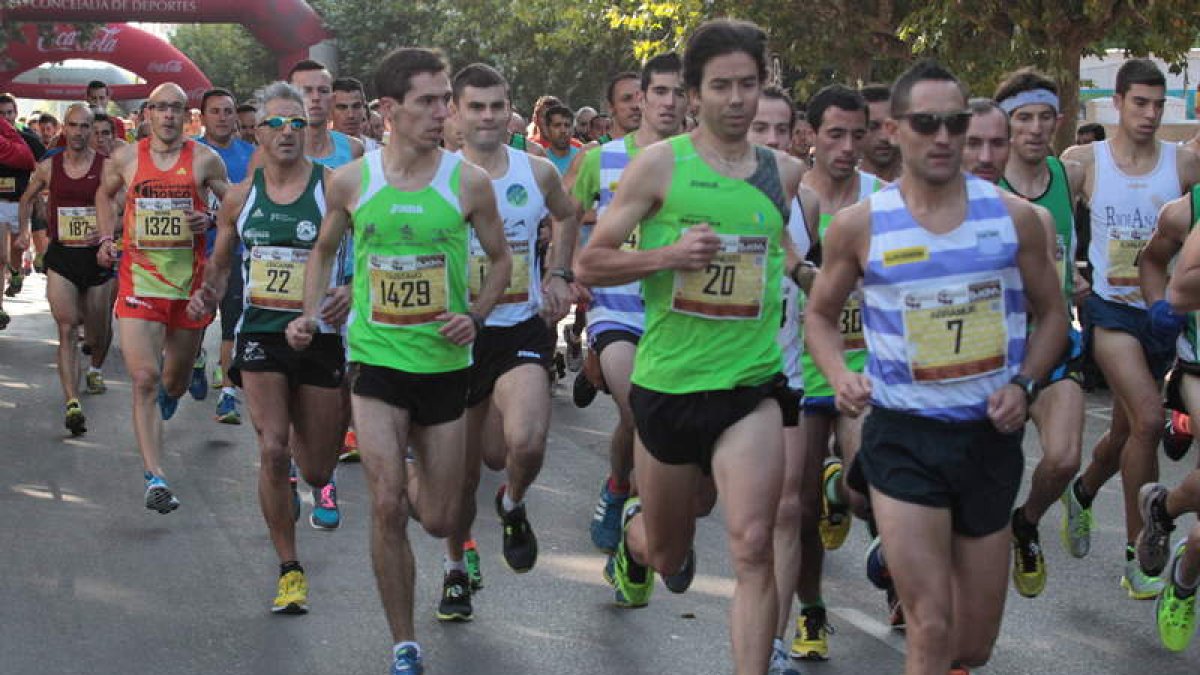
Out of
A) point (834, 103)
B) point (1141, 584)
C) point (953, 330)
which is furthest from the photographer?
point (1141, 584)

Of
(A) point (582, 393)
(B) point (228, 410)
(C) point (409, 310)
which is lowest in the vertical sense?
(B) point (228, 410)

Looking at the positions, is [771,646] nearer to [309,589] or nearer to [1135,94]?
[309,589]

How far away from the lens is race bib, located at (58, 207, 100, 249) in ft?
43.0

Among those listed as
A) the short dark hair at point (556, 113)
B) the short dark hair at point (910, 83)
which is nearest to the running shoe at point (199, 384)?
the short dark hair at point (556, 113)

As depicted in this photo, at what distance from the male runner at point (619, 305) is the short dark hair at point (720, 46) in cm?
137

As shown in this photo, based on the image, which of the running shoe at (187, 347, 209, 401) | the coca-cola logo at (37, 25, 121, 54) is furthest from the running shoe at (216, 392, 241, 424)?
the coca-cola logo at (37, 25, 121, 54)

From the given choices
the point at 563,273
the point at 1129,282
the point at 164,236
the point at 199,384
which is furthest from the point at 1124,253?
the point at 199,384

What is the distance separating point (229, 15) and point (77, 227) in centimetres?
2789

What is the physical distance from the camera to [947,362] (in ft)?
17.4

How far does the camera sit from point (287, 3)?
39188 mm

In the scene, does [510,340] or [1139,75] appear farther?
[1139,75]

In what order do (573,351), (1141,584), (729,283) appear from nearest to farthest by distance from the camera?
(729,283) < (1141,584) < (573,351)

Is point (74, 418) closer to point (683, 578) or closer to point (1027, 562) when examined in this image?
point (683, 578)

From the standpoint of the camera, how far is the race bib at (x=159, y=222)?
33.8 ft
